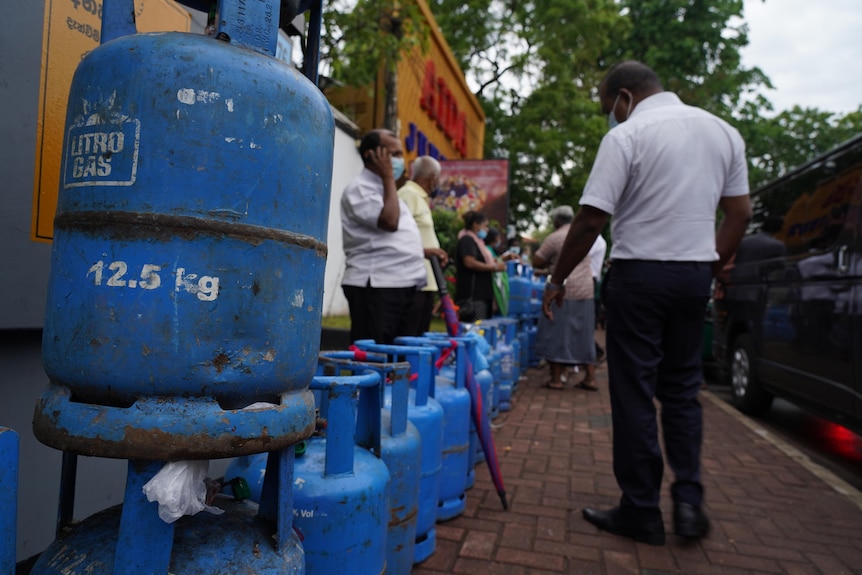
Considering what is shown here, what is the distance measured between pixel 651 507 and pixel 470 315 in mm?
3385

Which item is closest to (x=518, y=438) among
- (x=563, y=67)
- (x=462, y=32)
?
(x=462, y=32)

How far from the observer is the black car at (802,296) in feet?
12.6

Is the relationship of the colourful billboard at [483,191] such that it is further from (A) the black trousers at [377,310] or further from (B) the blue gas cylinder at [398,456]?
(B) the blue gas cylinder at [398,456]

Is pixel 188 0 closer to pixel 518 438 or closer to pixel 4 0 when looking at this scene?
pixel 4 0

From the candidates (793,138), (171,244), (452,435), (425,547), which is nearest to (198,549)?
(171,244)

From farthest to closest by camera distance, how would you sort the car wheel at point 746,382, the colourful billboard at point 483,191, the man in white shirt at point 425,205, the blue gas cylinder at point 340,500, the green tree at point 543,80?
the green tree at point 543,80 → the colourful billboard at point 483,191 → the car wheel at point 746,382 → the man in white shirt at point 425,205 → the blue gas cylinder at point 340,500

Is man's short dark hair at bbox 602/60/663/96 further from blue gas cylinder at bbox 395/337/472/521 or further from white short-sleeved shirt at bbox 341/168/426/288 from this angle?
blue gas cylinder at bbox 395/337/472/521

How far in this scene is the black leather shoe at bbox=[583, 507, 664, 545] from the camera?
→ 278cm

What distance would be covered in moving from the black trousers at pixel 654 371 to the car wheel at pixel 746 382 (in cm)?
329

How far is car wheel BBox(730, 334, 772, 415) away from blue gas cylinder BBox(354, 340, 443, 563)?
14.0ft

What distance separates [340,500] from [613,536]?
1.74 m

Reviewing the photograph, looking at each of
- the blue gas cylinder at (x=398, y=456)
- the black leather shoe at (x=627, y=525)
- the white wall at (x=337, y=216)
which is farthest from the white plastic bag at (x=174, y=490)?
the white wall at (x=337, y=216)

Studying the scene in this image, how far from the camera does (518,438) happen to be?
463 centimetres

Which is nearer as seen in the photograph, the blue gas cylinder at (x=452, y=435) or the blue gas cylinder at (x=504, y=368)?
the blue gas cylinder at (x=452, y=435)
